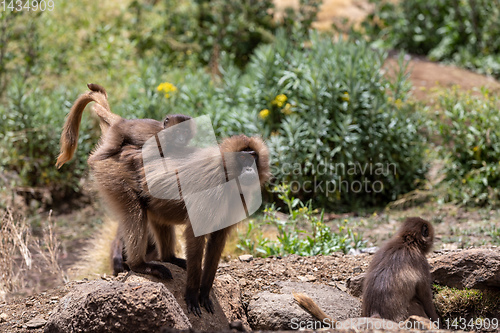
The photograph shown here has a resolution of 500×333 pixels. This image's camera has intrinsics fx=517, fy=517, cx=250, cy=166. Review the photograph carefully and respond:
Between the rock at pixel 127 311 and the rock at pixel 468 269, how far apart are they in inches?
90.0

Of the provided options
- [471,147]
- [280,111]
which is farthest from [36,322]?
[471,147]

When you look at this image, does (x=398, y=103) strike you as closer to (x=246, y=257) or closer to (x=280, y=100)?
(x=280, y=100)

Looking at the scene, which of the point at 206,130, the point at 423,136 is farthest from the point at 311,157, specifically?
the point at 423,136

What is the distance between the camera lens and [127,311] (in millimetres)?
3133

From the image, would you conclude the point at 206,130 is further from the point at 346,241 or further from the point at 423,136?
the point at 423,136

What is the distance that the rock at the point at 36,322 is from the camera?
3.82 metres

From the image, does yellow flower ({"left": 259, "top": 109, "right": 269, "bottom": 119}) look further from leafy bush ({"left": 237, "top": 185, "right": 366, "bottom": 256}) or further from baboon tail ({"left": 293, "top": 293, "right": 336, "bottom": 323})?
baboon tail ({"left": 293, "top": 293, "right": 336, "bottom": 323})

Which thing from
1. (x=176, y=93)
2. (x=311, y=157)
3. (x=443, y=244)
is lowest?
(x=443, y=244)

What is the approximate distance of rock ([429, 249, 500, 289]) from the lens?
413 cm

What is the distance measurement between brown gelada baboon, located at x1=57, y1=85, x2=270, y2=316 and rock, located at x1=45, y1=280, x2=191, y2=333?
540mm

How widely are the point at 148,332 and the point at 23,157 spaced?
5.36 m

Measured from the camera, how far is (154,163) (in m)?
3.92

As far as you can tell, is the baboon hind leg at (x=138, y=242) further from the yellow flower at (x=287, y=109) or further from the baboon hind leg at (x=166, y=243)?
the yellow flower at (x=287, y=109)

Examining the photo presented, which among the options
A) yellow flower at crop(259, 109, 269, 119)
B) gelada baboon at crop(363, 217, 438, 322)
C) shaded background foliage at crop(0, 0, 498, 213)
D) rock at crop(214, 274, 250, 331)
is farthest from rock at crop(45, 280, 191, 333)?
yellow flower at crop(259, 109, 269, 119)
